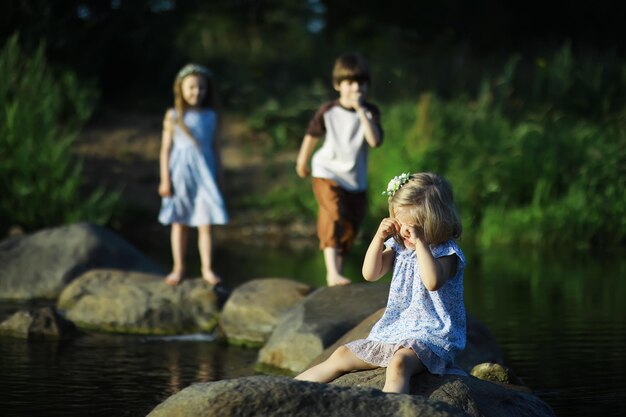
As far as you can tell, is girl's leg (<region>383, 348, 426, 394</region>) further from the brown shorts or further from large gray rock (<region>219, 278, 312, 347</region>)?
the brown shorts

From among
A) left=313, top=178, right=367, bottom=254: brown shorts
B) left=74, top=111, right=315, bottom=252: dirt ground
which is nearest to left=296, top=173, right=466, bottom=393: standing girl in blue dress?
left=313, top=178, right=367, bottom=254: brown shorts

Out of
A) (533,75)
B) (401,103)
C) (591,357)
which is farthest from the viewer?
(533,75)

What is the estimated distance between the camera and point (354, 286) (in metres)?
7.87

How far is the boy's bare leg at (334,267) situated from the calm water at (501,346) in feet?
2.33

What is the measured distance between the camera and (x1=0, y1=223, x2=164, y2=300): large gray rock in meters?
10.5

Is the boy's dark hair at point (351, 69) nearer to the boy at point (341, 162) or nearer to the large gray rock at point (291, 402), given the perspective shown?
the boy at point (341, 162)

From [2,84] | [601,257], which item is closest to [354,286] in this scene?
[601,257]

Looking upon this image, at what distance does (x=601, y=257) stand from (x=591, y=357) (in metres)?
6.39

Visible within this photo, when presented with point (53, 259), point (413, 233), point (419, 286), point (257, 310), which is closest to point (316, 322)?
point (257, 310)

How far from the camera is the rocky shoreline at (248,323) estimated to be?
4.50m

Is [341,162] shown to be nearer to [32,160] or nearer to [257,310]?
[257,310]

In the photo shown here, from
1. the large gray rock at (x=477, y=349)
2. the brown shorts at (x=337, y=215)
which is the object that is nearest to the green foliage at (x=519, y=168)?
the brown shorts at (x=337, y=215)

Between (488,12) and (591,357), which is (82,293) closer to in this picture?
(591,357)

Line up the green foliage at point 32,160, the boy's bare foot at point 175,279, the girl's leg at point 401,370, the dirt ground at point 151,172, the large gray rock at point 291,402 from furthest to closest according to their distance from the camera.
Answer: the dirt ground at point 151,172 < the green foliage at point 32,160 < the boy's bare foot at point 175,279 < the girl's leg at point 401,370 < the large gray rock at point 291,402
